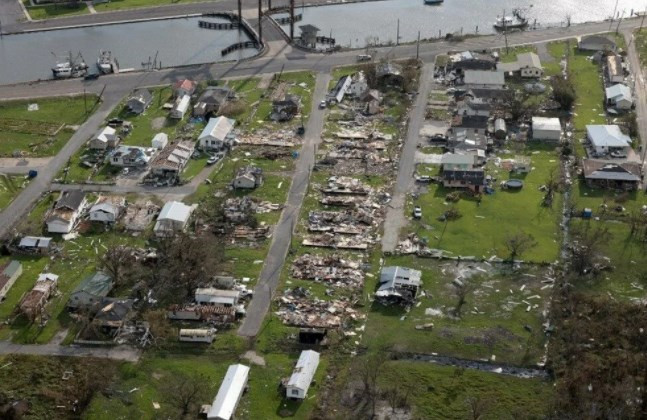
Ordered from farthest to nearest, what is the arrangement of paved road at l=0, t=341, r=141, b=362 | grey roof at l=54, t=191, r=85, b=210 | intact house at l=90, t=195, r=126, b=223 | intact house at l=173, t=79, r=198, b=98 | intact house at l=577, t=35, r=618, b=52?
1. intact house at l=577, t=35, r=618, b=52
2. intact house at l=173, t=79, r=198, b=98
3. grey roof at l=54, t=191, r=85, b=210
4. intact house at l=90, t=195, r=126, b=223
5. paved road at l=0, t=341, r=141, b=362

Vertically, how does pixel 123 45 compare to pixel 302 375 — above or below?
below

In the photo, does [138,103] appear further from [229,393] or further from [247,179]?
[229,393]

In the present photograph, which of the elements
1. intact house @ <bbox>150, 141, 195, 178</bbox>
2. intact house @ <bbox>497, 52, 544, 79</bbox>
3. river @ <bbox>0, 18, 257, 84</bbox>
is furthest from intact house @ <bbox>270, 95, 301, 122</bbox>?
intact house @ <bbox>497, 52, 544, 79</bbox>

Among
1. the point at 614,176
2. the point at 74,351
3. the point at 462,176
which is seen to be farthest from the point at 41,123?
the point at 614,176

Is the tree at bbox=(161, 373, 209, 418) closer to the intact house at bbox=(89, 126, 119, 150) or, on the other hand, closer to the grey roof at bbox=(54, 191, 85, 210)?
the grey roof at bbox=(54, 191, 85, 210)

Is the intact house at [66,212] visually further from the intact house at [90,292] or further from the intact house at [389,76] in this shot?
the intact house at [389,76]
